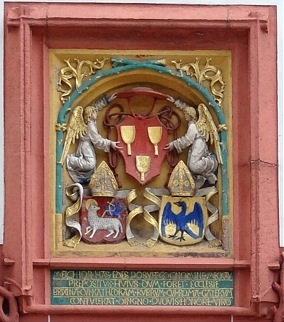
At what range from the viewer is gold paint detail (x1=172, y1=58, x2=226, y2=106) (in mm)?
12125

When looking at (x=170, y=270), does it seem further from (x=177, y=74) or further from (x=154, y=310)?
(x=177, y=74)

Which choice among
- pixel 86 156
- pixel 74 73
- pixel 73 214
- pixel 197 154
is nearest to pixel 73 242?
pixel 73 214

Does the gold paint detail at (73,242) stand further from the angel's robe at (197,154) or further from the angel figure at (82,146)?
the angel's robe at (197,154)

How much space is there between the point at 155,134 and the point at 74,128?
1.86ft

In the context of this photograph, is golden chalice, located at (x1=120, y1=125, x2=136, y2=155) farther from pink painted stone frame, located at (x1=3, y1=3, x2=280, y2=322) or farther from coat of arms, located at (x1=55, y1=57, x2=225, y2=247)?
pink painted stone frame, located at (x1=3, y1=3, x2=280, y2=322)

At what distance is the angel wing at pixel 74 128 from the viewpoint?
12070 millimetres

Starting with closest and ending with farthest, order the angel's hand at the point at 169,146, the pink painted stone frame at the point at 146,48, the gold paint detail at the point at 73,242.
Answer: the pink painted stone frame at the point at 146,48 → the gold paint detail at the point at 73,242 → the angel's hand at the point at 169,146

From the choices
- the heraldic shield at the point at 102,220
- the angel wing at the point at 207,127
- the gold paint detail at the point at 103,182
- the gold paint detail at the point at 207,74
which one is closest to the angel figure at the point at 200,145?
the angel wing at the point at 207,127

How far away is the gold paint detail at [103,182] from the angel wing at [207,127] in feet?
2.29

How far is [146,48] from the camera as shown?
1211cm

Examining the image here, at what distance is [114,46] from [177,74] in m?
0.48

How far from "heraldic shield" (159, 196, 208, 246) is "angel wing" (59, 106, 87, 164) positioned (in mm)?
735

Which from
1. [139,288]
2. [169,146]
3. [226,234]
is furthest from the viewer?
[169,146]

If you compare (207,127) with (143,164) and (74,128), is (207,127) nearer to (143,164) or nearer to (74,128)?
(143,164)
